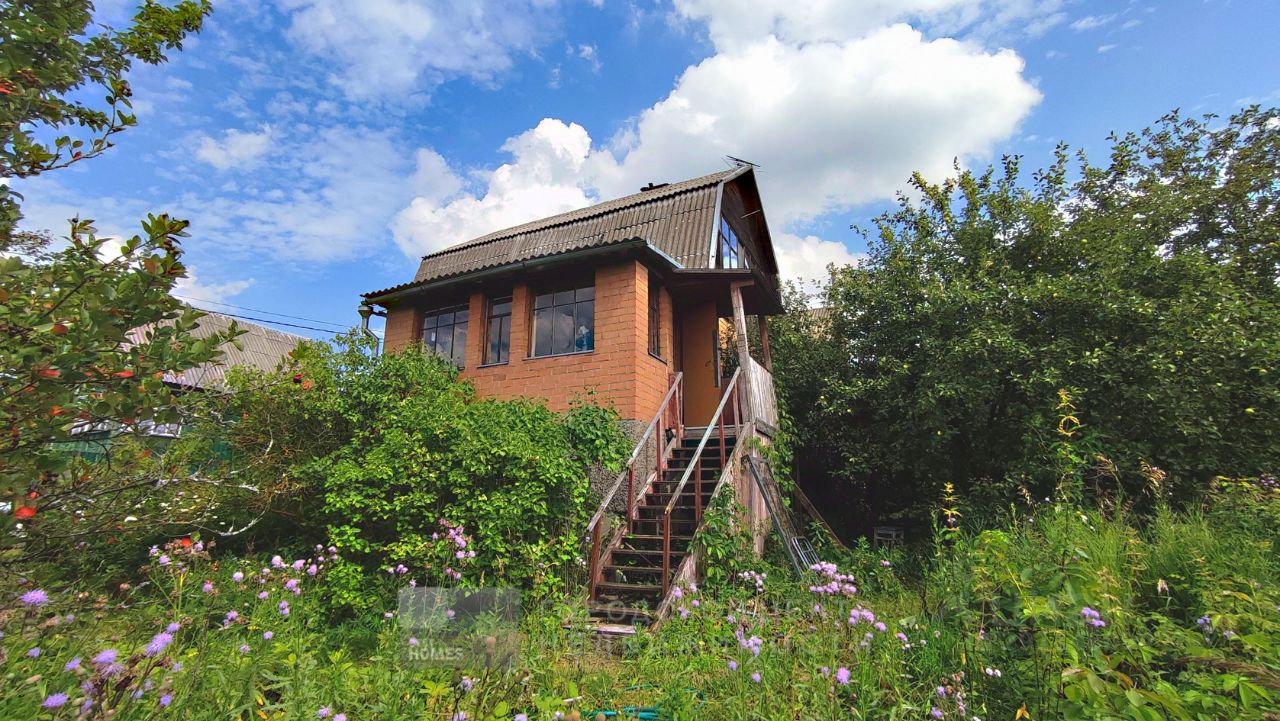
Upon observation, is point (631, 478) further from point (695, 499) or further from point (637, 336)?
point (637, 336)

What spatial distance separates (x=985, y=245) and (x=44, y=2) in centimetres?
1159

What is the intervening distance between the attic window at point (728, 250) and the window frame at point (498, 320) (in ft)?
13.9

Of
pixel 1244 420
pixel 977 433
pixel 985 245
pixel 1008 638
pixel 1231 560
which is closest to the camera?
pixel 1008 638

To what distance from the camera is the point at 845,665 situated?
303 cm

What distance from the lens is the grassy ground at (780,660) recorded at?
2.14 metres

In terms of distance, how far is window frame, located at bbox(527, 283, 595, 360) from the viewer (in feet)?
28.7

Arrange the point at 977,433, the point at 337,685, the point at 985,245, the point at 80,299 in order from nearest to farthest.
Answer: the point at 80,299, the point at 337,685, the point at 977,433, the point at 985,245

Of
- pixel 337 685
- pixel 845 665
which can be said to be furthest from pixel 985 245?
pixel 337 685

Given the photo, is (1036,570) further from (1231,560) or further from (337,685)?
(337,685)

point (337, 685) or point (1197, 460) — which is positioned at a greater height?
point (1197, 460)

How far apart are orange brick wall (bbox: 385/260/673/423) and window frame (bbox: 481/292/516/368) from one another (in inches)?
4.2

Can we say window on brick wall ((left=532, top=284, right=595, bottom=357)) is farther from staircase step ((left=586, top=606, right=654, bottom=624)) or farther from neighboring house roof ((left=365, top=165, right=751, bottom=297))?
staircase step ((left=586, top=606, right=654, bottom=624))

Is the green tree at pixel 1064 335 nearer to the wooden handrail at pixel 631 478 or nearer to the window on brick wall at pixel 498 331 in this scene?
the wooden handrail at pixel 631 478

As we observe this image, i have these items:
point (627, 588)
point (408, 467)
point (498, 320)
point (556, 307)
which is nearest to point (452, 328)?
point (498, 320)
